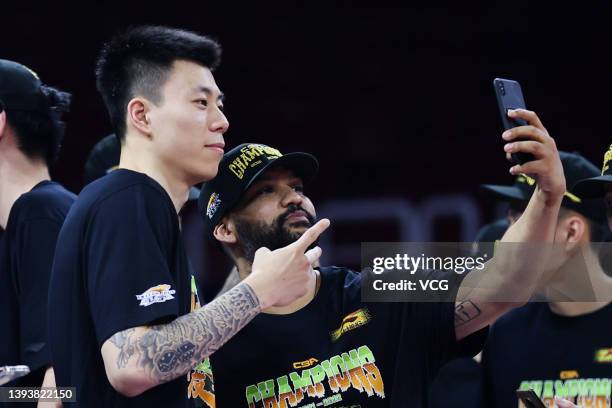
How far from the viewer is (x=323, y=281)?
2717mm

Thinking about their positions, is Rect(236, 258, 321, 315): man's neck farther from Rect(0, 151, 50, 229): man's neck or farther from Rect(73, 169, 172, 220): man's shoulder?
Rect(0, 151, 50, 229): man's neck

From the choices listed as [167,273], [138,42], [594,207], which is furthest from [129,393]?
[594,207]

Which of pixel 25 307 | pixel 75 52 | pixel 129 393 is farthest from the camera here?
pixel 75 52

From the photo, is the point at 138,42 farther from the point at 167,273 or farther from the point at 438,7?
the point at 438,7

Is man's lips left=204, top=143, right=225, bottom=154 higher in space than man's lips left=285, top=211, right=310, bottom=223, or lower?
higher

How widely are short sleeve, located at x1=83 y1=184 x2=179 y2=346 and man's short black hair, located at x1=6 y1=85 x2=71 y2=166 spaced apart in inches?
32.9

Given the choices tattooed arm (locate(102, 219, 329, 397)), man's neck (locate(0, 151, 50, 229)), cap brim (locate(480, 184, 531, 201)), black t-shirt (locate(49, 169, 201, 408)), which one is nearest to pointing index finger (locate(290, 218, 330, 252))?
tattooed arm (locate(102, 219, 329, 397))

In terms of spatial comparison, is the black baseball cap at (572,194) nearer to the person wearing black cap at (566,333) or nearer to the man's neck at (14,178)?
the person wearing black cap at (566,333)

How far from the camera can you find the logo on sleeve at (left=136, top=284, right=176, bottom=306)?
196 centimetres

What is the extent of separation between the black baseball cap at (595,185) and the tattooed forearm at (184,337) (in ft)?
4.43

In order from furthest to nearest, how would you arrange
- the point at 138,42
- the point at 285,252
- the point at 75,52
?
the point at 75,52 < the point at 138,42 < the point at 285,252

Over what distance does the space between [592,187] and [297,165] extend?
3.01 feet

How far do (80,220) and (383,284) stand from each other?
0.90 meters

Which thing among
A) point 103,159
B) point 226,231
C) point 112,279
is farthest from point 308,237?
point 103,159
